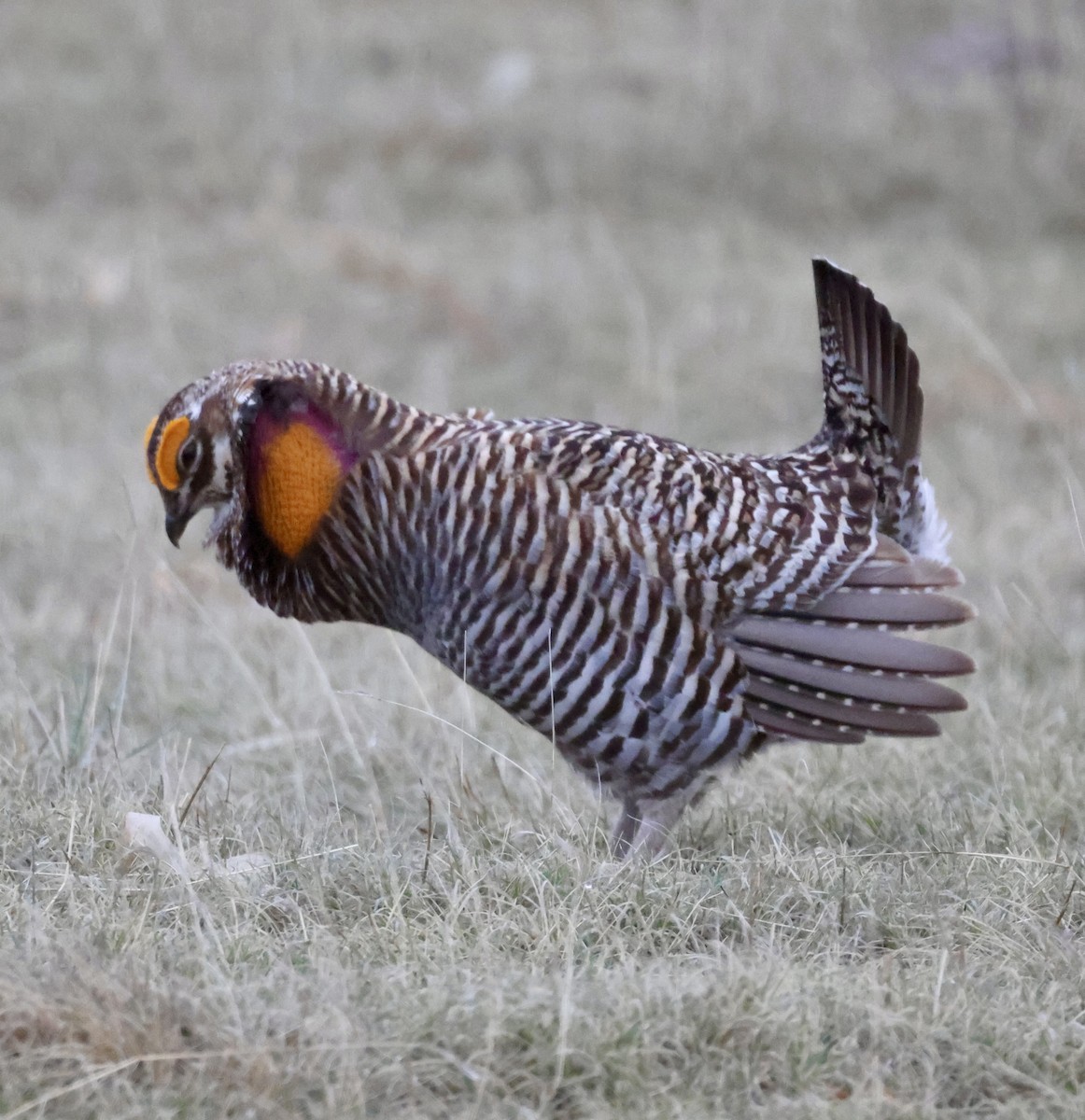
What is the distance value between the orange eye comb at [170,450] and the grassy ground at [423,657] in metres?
0.26

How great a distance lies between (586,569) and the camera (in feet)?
10.4

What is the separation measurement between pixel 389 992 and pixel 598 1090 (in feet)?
1.13

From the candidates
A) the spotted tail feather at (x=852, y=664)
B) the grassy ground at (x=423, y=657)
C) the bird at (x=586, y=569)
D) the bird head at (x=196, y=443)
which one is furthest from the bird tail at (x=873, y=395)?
the bird head at (x=196, y=443)

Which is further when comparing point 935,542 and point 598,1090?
point 935,542

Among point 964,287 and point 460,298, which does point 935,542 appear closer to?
point 460,298

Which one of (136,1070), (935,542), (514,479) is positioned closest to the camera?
(136,1070)

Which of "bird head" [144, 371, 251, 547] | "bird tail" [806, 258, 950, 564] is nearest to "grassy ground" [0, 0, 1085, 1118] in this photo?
"bird head" [144, 371, 251, 547]

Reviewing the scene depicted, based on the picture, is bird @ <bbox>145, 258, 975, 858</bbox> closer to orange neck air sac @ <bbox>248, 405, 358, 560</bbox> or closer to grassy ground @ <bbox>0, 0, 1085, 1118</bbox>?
orange neck air sac @ <bbox>248, 405, 358, 560</bbox>

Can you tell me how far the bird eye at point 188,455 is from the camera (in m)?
3.40

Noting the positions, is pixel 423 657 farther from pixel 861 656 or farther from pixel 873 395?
pixel 861 656

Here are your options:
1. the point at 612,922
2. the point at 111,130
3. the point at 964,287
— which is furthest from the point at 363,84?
the point at 612,922

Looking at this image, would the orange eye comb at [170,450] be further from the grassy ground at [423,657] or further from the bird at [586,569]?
the grassy ground at [423,657]

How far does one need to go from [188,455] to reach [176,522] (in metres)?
0.19

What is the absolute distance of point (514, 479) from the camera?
10.5 feet
